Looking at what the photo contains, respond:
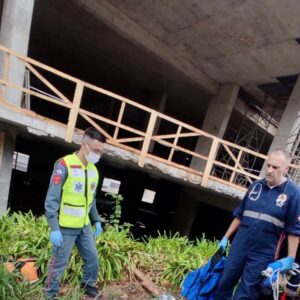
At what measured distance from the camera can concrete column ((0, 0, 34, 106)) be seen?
18.9 ft

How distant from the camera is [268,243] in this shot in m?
2.59

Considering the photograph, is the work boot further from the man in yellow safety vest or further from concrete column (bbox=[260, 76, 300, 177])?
concrete column (bbox=[260, 76, 300, 177])

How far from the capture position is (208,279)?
3.03 meters

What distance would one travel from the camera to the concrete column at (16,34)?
18.9 ft

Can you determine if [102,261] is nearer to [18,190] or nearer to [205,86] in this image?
[205,86]

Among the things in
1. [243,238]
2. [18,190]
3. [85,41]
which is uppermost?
[85,41]

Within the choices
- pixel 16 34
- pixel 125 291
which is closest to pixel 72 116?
pixel 16 34

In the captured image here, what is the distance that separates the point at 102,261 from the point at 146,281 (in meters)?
0.65

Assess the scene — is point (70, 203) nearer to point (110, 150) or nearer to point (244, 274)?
point (244, 274)

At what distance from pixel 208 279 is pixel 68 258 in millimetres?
1426

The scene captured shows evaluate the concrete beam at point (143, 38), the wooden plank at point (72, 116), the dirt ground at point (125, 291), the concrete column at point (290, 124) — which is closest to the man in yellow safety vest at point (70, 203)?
the dirt ground at point (125, 291)

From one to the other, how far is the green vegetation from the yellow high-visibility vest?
2.32 feet

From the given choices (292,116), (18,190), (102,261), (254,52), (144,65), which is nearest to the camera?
(102,261)

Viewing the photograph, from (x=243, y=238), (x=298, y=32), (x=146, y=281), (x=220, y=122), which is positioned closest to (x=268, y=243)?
(x=243, y=238)
